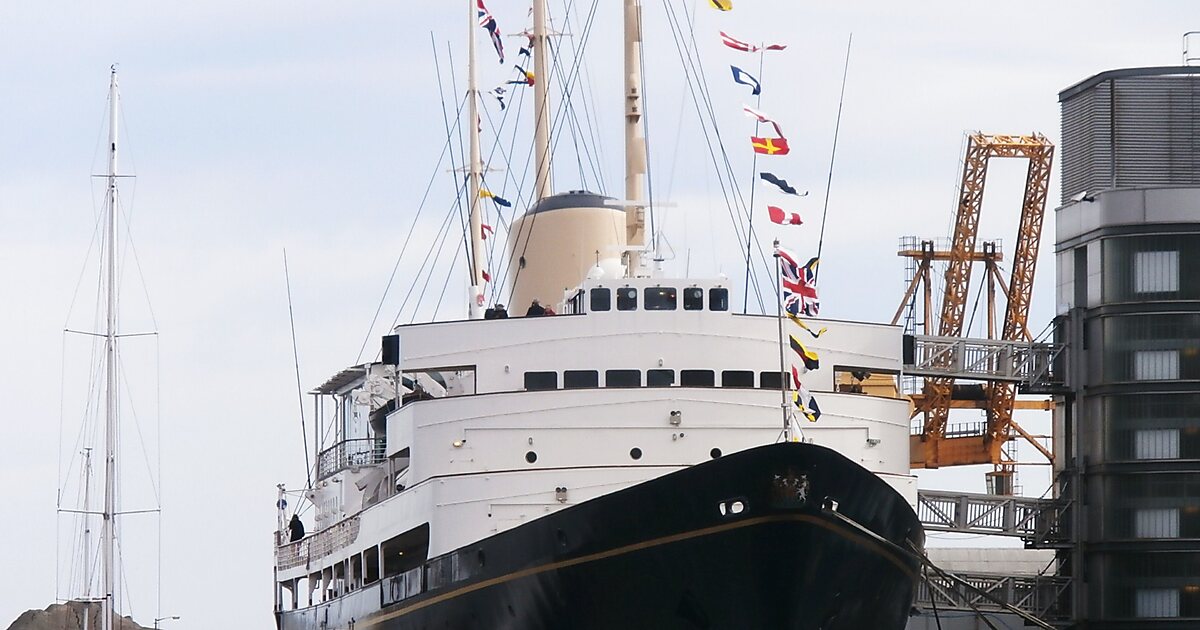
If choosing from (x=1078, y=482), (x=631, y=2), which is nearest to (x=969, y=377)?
(x=1078, y=482)

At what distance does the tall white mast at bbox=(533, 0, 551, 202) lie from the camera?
5669 cm

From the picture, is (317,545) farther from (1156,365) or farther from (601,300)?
(1156,365)

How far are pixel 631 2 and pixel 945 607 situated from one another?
17.2 m

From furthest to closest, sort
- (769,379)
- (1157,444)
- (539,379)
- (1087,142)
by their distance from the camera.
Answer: (1087,142) → (1157,444) → (769,379) → (539,379)

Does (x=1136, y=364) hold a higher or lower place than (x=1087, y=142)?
lower

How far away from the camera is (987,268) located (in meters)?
93.5

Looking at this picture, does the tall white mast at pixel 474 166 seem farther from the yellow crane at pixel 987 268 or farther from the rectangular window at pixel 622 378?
the yellow crane at pixel 987 268

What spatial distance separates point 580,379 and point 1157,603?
15.8 metres

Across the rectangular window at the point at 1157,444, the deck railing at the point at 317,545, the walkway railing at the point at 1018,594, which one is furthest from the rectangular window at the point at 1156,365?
the deck railing at the point at 317,545

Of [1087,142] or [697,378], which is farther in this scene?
[1087,142]

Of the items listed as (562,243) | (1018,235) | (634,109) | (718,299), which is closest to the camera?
(718,299)

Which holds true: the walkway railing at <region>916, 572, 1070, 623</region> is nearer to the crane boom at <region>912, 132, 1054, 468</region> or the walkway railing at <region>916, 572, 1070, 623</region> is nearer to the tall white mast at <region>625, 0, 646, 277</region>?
the tall white mast at <region>625, 0, 646, 277</region>

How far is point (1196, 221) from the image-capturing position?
50312 millimetres

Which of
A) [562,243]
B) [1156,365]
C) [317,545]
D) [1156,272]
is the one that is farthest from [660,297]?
[317,545]
